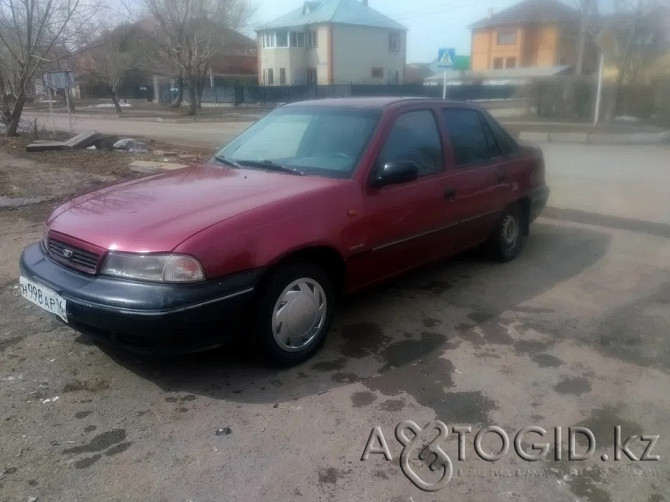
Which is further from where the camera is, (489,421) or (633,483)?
(489,421)

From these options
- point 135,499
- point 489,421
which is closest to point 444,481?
point 489,421

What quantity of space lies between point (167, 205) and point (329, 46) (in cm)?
5055

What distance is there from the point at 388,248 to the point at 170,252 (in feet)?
5.38

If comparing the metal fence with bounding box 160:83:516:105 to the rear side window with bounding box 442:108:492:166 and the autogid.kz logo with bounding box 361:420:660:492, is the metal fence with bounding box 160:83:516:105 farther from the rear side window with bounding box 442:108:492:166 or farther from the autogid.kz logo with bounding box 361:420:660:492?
the autogid.kz logo with bounding box 361:420:660:492

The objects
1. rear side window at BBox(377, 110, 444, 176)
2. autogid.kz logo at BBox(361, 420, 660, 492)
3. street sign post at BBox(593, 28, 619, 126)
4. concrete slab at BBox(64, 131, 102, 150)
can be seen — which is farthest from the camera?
street sign post at BBox(593, 28, 619, 126)

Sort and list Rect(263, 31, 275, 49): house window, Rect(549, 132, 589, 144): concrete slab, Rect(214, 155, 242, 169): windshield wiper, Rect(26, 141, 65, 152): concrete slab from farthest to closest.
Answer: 1. Rect(263, 31, 275, 49): house window
2. Rect(549, 132, 589, 144): concrete slab
3. Rect(26, 141, 65, 152): concrete slab
4. Rect(214, 155, 242, 169): windshield wiper

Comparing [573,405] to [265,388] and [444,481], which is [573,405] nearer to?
[444,481]

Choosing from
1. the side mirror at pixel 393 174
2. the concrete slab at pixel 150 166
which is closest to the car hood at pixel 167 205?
the side mirror at pixel 393 174

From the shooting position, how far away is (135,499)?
8.39 ft

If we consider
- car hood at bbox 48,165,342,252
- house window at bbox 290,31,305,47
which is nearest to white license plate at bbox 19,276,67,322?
car hood at bbox 48,165,342,252

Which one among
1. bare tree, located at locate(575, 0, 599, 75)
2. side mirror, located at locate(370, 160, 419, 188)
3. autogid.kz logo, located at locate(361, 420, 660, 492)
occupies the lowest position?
autogid.kz logo, located at locate(361, 420, 660, 492)

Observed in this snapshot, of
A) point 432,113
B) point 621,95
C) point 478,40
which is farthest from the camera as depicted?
point 478,40

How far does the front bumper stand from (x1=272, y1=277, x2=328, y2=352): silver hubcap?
24cm

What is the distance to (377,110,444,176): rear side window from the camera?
168 inches
